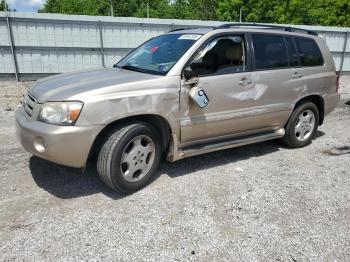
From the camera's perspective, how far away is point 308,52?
17.0ft

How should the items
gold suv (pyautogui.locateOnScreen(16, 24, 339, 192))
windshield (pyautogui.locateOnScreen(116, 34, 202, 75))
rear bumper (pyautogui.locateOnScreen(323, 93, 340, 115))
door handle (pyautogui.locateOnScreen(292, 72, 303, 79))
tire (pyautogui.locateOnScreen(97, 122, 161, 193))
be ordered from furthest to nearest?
rear bumper (pyautogui.locateOnScreen(323, 93, 340, 115)) → door handle (pyautogui.locateOnScreen(292, 72, 303, 79)) → windshield (pyautogui.locateOnScreen(116, 34, 202, 75)) → tire (pyautogui.locateOnScreen(97, 122, 161, 193)) → gold suv (pyautogui.locateOnScreen(16, 24, 339, 192))

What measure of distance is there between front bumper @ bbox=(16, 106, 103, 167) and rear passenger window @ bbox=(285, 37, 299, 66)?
10.5ft

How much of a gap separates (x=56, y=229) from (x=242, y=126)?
2.69 metres

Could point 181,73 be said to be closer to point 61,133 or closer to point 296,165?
point 61,133

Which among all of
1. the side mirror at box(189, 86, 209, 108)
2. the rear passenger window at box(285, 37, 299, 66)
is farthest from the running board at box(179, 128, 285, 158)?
the rear passenger window at box(285, 37, 299, 66)

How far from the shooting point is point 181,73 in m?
3.72

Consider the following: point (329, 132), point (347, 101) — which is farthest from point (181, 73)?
point (347, 101)

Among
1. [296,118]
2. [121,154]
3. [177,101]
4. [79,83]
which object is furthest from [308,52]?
[79,83]

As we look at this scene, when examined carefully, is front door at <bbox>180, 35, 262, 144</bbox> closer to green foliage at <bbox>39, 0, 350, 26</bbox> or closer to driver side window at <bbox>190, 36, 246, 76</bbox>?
driver side window at <bbox>190, 36, 246, 76</bbox>

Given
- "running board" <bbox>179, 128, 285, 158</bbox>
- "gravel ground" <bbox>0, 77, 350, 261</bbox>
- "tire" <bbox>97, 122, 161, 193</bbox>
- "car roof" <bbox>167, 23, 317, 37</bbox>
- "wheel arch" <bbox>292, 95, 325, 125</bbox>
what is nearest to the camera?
"gravel ground" <bbox>0, 77, 350, 261</bbox>

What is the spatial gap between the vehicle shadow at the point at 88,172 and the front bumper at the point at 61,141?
546 millimetres

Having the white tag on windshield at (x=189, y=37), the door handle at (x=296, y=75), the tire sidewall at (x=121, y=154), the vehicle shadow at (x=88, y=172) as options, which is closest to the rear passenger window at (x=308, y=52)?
the door handle at (x=296, y=75)

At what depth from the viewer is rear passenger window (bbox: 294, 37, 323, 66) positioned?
5.07 metres

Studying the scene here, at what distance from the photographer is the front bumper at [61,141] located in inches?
122
